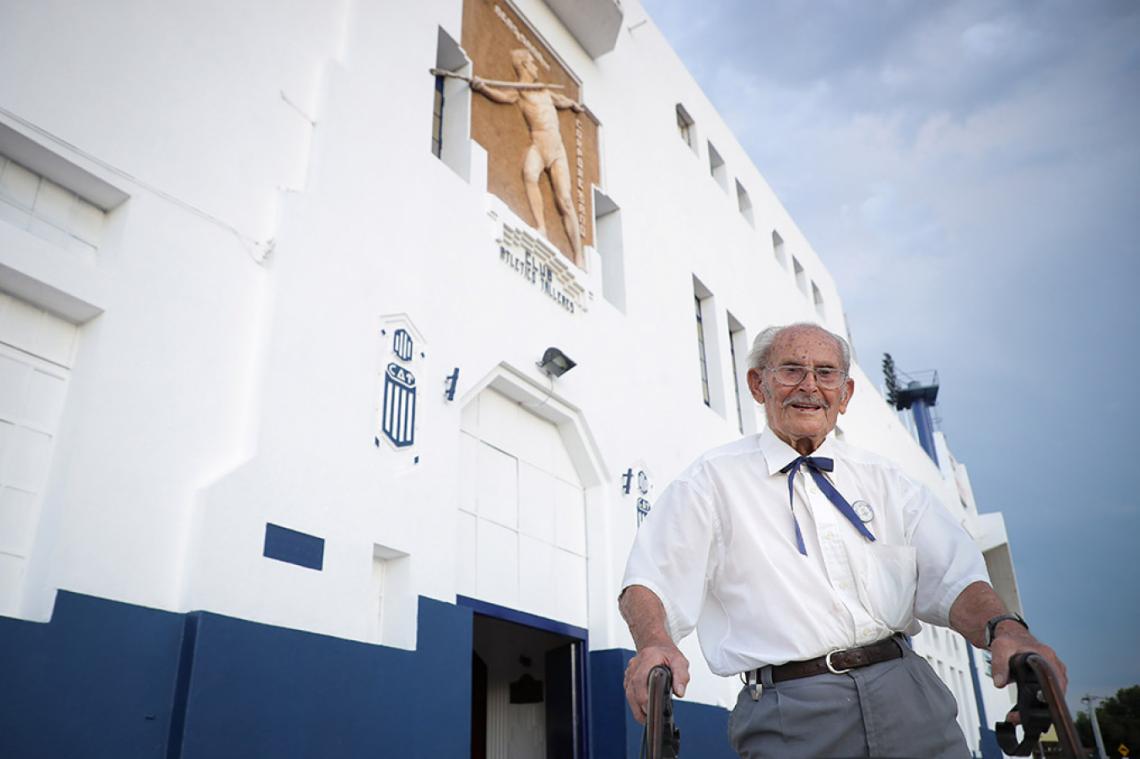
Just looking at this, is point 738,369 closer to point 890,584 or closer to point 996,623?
point 890,584

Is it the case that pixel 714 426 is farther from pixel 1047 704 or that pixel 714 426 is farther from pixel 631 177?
pixel 1047 704

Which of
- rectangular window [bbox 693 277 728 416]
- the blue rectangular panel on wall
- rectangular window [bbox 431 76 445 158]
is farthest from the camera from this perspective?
rectangular window [bbox 693 277 728 416]

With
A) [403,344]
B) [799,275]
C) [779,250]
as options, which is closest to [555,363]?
[403,344]

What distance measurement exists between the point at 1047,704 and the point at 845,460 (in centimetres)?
102

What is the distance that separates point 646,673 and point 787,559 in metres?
0.70

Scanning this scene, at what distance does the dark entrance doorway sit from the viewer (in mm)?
7117

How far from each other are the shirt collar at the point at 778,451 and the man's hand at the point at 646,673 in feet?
2.49

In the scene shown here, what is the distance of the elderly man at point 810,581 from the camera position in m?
2.26

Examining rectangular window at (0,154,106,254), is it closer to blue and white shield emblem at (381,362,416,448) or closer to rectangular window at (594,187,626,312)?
blue and white shield emblem at (381,362,416,448)

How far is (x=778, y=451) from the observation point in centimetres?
265

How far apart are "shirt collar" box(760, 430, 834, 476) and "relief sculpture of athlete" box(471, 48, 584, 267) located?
5.56 meters

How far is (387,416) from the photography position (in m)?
5.56

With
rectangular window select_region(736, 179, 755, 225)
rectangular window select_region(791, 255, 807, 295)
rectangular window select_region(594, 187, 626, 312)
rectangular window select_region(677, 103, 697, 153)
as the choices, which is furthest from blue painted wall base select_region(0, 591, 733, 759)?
rectangular window select_region(791, 255, 807, 295)

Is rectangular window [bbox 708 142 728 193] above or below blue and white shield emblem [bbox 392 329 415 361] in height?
above
